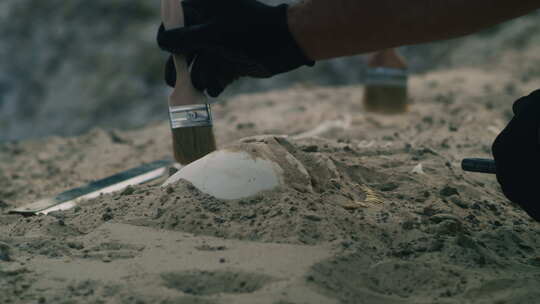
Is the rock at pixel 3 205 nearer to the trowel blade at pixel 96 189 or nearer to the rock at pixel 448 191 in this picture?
the trowel blade at pixel 96 189

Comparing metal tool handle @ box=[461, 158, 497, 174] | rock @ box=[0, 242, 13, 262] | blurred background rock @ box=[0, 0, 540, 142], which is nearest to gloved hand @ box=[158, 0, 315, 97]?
metal tool handle @ box=[461, 158, 497, 174]

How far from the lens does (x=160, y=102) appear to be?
6.26m

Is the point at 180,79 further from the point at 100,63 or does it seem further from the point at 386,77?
the point at 100,63

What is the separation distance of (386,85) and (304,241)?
2.94 metres

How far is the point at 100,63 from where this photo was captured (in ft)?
22.5

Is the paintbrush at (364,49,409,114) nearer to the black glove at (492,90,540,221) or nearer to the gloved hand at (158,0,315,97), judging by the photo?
the gloved hand at (158,0,315,97)

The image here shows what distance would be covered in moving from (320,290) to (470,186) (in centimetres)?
118

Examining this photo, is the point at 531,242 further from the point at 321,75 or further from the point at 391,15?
the point at 321,75

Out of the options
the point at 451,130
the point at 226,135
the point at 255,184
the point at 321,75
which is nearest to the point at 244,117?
the point at 226,135

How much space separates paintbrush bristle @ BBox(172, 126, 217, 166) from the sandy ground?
254 millimetres

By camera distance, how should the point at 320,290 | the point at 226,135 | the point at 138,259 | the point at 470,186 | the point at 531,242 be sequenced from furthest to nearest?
the point at 226,135
the point at 470,186
the point at 531,242
the point at 138,259
the point at 320,290

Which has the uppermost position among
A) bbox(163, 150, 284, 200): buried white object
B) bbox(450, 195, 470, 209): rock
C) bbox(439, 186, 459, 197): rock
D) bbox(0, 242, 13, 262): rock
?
bbox(163, 150, 284, 200): buried white object

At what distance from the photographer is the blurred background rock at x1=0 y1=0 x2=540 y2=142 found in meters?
6.38

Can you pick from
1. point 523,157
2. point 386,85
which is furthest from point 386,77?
point 523,157
